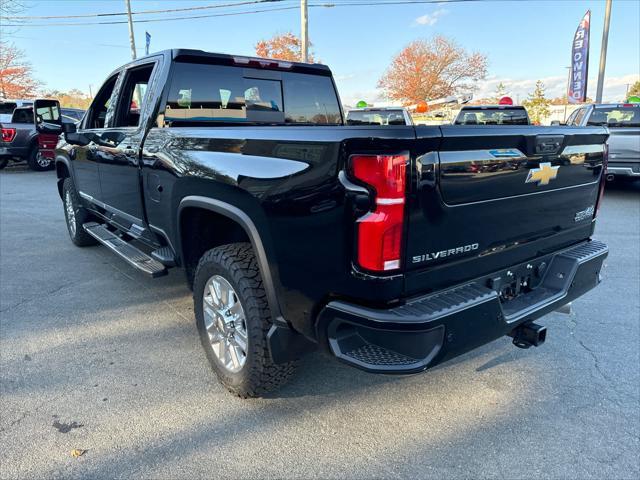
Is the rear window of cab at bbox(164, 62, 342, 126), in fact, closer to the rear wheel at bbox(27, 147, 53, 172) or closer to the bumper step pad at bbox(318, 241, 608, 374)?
the bumper step pad at bbox(318, 241, 608, 374)

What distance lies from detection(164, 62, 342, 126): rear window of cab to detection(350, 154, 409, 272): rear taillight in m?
2.03

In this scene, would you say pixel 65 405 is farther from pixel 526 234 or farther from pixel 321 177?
pixel 526 234

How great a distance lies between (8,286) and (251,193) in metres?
3.67

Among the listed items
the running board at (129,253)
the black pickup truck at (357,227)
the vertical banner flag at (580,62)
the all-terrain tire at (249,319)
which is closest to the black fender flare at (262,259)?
the black pickup truck at (357,227)

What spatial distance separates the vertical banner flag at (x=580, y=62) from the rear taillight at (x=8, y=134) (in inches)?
764

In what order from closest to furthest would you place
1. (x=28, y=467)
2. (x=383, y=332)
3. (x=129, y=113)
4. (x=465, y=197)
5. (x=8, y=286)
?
(x=383, y=332)
(x=465, y=197)
(x=28, y=467)
(x=129, y=113)
(x=8, y=286)

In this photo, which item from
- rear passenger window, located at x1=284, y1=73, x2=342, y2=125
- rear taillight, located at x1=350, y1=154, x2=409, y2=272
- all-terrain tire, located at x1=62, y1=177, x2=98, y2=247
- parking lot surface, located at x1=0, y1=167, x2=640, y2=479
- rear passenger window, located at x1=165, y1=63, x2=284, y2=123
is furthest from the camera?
all-terrain tire, located at x1=62, y1=177, x2=98, y2=247

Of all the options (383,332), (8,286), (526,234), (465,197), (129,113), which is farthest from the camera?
(8,286)

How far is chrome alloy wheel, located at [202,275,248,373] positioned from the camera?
2.69m

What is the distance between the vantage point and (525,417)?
259 cm

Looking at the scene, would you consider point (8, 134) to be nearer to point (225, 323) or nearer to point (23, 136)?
point (23, 136)

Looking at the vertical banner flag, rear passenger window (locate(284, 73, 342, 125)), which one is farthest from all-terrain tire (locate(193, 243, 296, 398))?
the vertical banner flag

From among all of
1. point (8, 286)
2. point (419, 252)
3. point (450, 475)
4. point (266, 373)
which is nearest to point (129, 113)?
point (8, 286)

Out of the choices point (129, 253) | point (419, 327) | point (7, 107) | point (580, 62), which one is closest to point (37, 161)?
point (7, 107)
